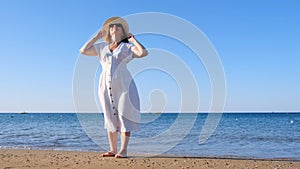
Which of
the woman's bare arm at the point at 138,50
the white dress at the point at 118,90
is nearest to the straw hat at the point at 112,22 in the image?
the white dress at the point at 118,90

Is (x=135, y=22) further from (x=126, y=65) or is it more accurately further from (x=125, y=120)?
(x=125, y=120)

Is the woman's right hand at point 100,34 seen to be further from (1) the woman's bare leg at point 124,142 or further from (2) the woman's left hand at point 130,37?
(1) the woman's bare leg at point 124,142

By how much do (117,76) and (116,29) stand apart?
79cm

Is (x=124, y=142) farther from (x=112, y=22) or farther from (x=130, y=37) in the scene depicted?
(x=112, y=22)

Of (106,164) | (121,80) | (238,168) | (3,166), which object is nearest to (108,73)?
(121,80)

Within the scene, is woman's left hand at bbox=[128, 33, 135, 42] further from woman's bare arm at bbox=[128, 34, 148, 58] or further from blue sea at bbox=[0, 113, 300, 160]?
blue sea at bbox=[0, 113, 300, 160]

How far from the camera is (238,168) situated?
550cm

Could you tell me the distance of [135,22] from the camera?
5762mm

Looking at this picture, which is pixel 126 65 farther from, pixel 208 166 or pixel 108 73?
pixel 208 166

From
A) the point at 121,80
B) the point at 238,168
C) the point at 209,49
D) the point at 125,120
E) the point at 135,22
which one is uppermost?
the point at 135,22

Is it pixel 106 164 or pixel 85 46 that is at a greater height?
pixel 85 46

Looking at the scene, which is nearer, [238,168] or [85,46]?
[238,168]

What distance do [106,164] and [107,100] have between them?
1051mm

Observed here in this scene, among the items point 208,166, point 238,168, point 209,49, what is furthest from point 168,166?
point 209,49
